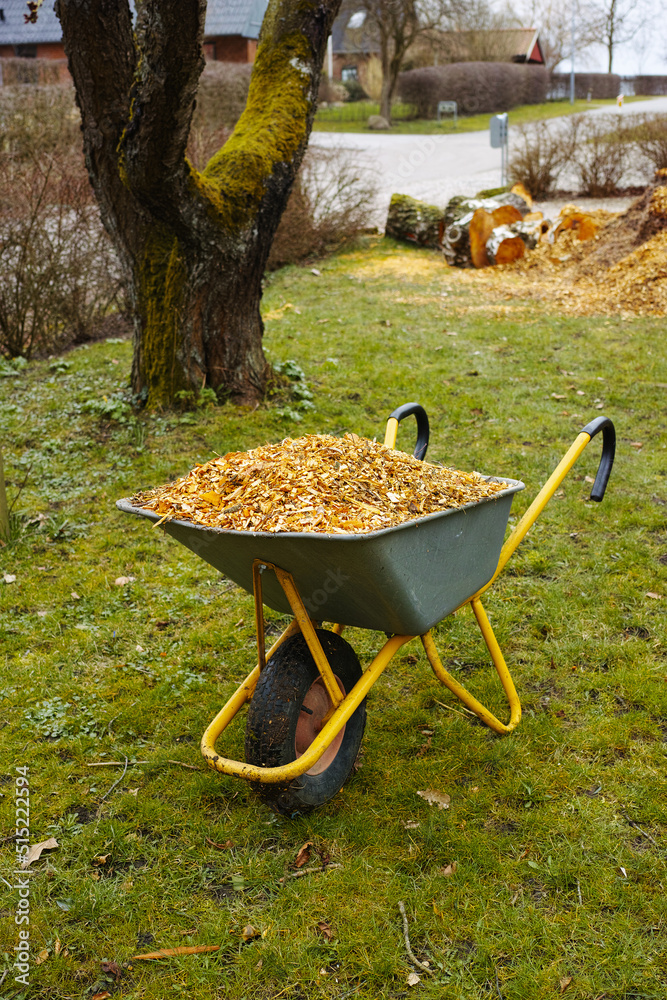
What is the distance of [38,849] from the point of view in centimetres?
222

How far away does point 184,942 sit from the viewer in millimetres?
1958

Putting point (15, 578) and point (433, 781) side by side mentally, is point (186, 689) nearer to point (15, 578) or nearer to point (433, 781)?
point (433, 781)

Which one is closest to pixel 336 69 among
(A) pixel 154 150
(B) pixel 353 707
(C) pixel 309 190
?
(C) pixel 309 190

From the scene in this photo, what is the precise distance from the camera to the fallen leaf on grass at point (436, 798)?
238 cm

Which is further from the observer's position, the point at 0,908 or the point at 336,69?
the point at 336,69

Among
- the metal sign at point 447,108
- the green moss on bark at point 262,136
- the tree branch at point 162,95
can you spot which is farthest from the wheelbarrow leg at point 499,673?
the metal sign at point 447,108

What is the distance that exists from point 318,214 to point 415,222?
1419 millimetres

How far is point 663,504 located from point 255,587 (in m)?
2.91

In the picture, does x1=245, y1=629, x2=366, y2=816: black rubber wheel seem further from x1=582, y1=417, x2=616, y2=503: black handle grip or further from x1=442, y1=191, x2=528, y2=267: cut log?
x1=442, y1=191, x2=528, y2=267: cut log

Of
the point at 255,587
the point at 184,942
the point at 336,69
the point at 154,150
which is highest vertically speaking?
the point at 336,69

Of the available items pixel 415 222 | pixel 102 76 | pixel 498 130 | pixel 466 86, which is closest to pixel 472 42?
pixel 466 86

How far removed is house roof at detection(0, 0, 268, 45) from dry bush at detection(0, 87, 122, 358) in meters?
24.6

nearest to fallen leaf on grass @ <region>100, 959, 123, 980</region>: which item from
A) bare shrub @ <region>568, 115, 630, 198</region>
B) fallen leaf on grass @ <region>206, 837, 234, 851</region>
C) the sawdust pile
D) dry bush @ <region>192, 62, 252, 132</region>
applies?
fallen leaf on grass @ <region>206, 837, 234, 851</region>

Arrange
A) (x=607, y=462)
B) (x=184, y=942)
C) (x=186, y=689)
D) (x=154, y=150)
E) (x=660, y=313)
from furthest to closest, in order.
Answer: (x=660, y=313) → (x=154, y=150) → (x=186, y=689) → (x=607, y=462) → (x=184, y=942)
